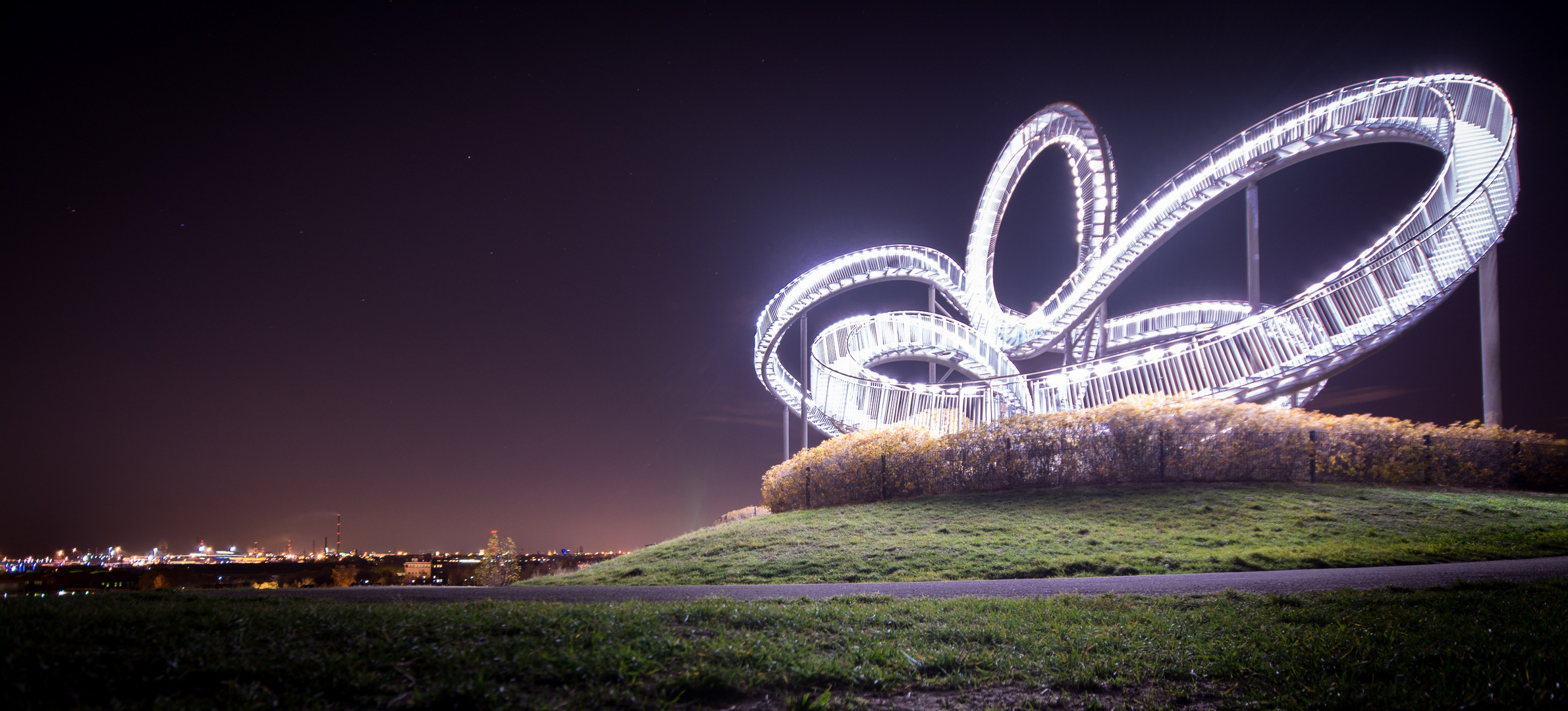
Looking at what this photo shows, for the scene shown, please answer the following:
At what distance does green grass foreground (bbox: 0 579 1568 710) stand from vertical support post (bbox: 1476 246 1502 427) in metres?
15.5

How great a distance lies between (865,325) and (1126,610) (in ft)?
79.0

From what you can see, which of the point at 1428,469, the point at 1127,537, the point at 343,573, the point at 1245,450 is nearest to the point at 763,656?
the point at 1127,537

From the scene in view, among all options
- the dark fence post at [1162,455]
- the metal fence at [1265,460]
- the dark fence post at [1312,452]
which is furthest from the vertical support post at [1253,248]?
the dark fence post at [1162,455]

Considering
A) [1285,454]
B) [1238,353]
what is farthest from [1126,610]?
[1238,353]

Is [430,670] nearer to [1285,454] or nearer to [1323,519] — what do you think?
[1323,519]

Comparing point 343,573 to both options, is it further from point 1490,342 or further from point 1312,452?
point 1490,342

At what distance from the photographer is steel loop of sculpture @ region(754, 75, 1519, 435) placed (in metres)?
16.8

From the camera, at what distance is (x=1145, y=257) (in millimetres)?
22375

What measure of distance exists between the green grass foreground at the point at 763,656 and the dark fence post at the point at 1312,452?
10.1 m

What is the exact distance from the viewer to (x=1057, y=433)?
16031 millimetres

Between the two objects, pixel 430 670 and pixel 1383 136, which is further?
pixel 1383 136

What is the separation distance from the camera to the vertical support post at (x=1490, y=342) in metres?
16.8

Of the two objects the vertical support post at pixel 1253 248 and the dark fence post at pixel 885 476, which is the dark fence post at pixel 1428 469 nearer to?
the vertical support post at pixel 1253 248

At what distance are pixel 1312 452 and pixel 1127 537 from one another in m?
6.75
